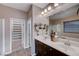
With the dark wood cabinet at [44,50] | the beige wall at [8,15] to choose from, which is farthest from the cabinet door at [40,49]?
the beige wall at [8,15]

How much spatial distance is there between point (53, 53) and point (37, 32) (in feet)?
1.49

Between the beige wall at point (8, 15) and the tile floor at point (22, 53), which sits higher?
the beige wall at point (8, 15)

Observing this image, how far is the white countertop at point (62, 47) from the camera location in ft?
5.40

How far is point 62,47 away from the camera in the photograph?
1.78 meters

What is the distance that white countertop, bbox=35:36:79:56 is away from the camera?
165 cm

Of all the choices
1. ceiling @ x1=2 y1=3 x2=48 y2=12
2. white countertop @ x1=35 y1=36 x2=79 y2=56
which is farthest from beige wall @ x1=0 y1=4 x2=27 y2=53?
→ white countertop @ x1=35 y1=36 x2=79 y2=56

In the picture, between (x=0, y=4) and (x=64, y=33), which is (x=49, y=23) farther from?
(x=0, y=4)

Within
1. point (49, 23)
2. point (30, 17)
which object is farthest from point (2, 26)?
point (49, 23)

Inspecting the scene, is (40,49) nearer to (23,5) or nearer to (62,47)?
(62,47)

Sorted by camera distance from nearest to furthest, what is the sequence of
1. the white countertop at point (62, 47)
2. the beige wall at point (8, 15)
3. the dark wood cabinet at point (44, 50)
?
the white countertop at point (62, 47)
the dark wood cabinet at point (44, 50)
the beige wall at point (8, 15)

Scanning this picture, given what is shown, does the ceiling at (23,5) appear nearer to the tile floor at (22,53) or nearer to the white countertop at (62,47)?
the white countertop at (62,47)

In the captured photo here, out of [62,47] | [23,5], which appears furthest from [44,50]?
[23,5]

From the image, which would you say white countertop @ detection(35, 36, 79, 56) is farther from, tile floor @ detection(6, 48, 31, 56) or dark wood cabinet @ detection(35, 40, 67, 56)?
tile floor @ detection(6, 48, 31, 56)

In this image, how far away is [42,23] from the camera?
1.92 meters
